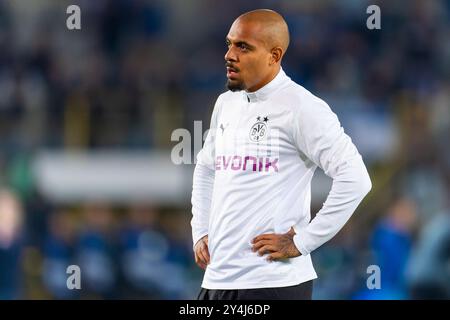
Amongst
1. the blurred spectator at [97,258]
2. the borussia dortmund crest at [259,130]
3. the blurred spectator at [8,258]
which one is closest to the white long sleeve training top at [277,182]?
the borussia dortmund crest at [259,130]

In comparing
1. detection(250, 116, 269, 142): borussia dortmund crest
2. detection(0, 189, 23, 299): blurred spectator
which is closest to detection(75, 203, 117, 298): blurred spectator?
detection(0, 189, 23, 299): blurred spectator

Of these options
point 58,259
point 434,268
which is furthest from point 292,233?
point 58,259

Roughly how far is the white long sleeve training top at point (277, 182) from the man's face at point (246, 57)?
7cm

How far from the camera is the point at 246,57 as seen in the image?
14.6ft

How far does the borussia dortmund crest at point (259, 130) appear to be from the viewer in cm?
444

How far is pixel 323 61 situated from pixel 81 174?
324cm

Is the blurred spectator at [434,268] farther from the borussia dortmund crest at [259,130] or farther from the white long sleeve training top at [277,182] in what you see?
the borussia dortmund crest at [259,130]

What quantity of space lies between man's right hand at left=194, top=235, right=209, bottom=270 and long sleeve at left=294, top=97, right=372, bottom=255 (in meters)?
0.48

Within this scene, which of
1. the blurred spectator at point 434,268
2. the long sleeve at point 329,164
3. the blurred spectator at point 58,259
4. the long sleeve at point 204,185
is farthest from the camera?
the blurred spectator at point 58,259

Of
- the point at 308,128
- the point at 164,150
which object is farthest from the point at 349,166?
the point at 164,150

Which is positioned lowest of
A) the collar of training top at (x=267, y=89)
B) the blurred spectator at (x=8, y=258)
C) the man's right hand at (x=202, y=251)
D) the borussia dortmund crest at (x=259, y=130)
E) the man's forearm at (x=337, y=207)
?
the blurred spectator at (x=8, y=258)

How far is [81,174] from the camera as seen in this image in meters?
12.1

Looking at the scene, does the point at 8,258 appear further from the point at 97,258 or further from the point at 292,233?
the point at 292,233
